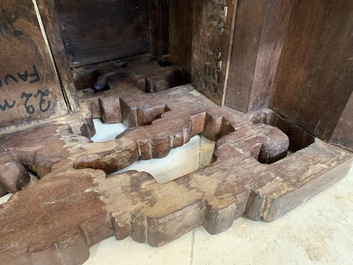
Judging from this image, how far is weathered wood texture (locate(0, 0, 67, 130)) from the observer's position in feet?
2.64

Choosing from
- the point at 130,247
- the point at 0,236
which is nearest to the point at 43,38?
the point at 0,236

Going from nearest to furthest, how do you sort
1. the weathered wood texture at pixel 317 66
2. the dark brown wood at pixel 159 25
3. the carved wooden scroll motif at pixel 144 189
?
the carved wooden scroll motif at pixel 144 189 < the weathered wood texture at pixel 317 66 < the dark brown wood at pixel 159 25

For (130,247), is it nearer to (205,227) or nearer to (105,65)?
(205,227)

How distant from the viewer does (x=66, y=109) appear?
1024 millimetres

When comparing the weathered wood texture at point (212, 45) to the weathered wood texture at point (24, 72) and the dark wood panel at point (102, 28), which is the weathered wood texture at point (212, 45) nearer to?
the dark wood panel at point (102, 28)

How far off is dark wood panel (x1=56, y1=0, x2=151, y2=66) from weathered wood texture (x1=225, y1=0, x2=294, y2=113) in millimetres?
685

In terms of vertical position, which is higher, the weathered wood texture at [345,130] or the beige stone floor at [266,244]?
the weathered wood texture at [345,130]

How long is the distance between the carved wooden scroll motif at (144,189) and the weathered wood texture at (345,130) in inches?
1.5

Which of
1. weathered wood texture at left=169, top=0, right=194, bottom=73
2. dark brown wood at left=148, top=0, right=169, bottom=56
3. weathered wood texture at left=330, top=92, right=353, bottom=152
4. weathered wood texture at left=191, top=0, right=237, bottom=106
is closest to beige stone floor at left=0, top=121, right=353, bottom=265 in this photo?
weathered wood texture at left=330, top=92, right=353, bottom=152

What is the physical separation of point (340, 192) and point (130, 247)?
0.71m

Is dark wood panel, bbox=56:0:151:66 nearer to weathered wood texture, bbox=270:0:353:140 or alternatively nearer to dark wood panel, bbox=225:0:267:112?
dark wood panel, bbox=225:0:267:112

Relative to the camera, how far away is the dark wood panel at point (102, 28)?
1.30m

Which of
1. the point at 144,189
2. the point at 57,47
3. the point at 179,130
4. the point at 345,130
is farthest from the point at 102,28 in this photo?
the point at 345,130

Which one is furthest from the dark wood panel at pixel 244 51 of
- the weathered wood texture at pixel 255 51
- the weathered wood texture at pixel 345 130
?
the weathered wood texture at pixel 345 130
